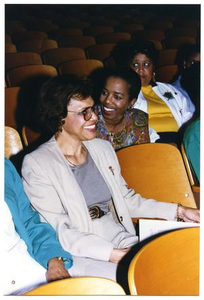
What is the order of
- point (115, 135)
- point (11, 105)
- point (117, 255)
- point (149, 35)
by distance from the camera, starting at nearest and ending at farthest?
point (117, 255) < point (115, 135) < point (11, 105) < point (149, 35)

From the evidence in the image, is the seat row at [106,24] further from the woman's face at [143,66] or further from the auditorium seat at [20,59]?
the woman's face at [143,66]

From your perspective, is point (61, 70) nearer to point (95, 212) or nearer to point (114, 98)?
point (114, 98)

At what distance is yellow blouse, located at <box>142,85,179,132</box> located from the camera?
11.1 ft

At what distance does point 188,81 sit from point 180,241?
8.65 feet

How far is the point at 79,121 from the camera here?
6.48 feet

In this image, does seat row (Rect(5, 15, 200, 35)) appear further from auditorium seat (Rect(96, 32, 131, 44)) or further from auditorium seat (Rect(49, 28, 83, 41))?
auditorium seat (Rect(96, 32, 131, 44))

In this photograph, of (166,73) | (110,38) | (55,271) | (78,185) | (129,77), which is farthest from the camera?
(110,38)

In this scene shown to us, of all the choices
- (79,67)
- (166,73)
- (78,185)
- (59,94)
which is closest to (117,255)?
(78,185)

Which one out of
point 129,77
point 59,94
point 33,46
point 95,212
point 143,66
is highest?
point 59,94

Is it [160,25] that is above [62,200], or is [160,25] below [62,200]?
below

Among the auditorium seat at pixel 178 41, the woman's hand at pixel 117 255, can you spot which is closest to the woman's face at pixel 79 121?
the woman's hand at pixel 117 255

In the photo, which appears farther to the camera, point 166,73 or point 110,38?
point 110,38

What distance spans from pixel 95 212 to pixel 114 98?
3.17 feet

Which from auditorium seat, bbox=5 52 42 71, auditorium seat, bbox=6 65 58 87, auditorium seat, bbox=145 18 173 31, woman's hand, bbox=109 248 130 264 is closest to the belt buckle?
woman's hand, bbox=109 248 130 264
